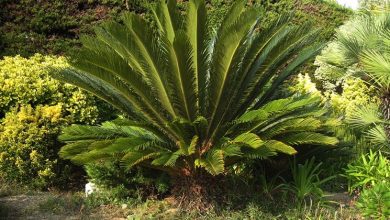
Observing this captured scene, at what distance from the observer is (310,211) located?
581cm

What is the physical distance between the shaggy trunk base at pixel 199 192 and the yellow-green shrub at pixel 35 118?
212cm

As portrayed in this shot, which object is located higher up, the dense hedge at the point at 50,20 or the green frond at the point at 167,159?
the dense hedge at the point at 50,20

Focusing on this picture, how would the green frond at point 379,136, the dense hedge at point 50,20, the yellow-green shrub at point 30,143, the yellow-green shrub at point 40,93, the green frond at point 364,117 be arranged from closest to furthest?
the yellow-green shrub at point 30,143
the yellow-green shrub at point 40,93
the green frond at point 379,136
the green frond at point 364,117
the dense hedge at point 50,20

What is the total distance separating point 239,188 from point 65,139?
219 centimetres

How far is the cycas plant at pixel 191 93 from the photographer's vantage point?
5281 mm

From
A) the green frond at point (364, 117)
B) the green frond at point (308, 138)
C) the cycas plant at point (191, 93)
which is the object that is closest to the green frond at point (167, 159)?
the cycas plant at point (191, 93)

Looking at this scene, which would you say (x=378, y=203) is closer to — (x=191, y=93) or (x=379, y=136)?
(x=191, y=93)

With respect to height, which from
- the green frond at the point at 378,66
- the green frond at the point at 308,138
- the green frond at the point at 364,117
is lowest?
the green frond at the point at 308,138

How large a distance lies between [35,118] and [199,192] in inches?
106

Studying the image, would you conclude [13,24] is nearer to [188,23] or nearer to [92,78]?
[92,78]

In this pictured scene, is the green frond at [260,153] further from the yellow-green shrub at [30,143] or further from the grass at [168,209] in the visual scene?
the yellow-green shrub at [30,143]

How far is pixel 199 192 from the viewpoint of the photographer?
5.73 metres

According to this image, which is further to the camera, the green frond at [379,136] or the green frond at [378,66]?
the green frond at [379,136]

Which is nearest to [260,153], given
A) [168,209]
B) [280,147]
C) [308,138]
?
[280,147]
